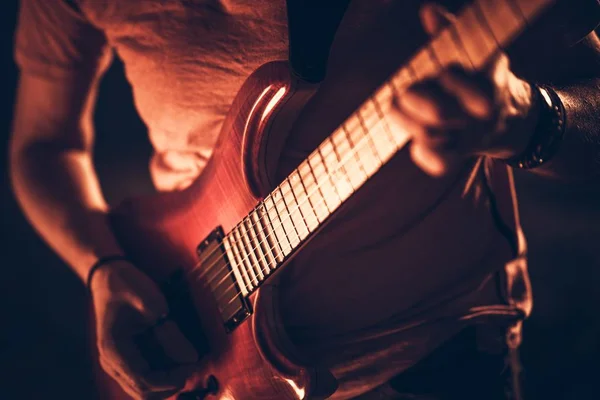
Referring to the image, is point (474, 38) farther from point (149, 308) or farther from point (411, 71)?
point (149, 308)

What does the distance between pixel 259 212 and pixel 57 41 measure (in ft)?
2.08

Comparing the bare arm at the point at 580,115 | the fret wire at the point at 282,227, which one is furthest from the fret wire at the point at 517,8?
the fret wire at the point at 282,227

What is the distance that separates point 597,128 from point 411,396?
563mm

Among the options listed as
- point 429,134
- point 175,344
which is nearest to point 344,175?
point 429,134

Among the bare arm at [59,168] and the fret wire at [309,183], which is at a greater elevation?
the fret wire at [309,183]

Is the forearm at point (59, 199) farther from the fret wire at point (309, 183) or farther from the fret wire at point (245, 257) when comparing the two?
the fret wire at point (309, 183)

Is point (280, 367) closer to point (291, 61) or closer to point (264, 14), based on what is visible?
point (291, 61)

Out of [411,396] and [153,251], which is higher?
[153,251]

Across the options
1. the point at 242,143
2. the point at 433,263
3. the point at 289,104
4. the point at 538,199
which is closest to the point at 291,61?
the point at 289,104

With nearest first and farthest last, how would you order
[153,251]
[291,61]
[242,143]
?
[291,61]
[242,143]
[153,251]

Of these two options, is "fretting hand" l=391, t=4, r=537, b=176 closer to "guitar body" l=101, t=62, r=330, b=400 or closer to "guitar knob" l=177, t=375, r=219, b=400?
"guitar body" l=101, t=62, r=330, b=400

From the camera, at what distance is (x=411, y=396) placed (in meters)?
0.88

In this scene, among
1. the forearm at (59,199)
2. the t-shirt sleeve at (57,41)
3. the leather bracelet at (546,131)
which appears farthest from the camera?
the forearm at (59,199)

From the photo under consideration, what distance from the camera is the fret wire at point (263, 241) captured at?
2.31 ft
